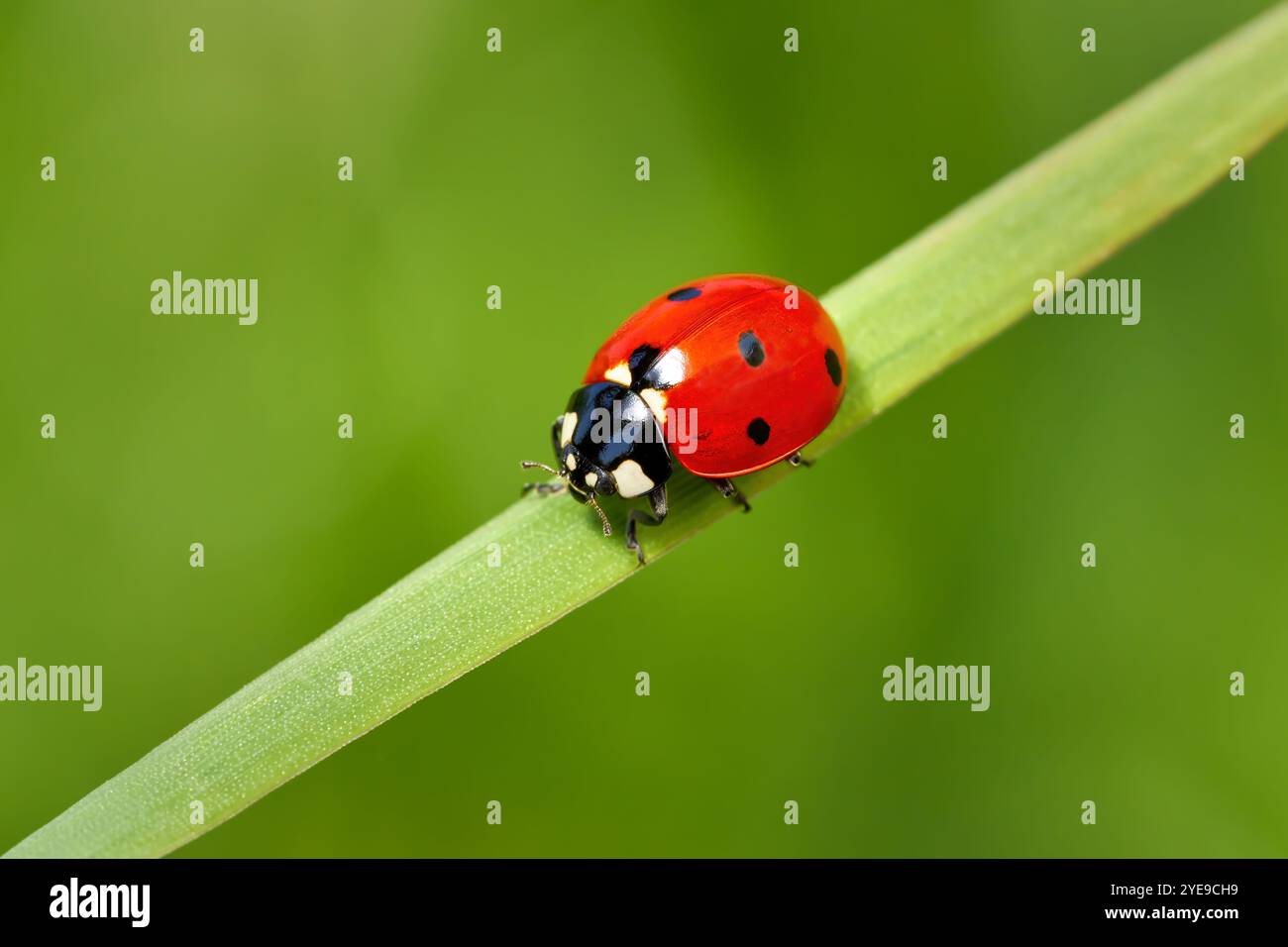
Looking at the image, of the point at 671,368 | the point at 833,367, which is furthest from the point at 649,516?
the point at 833,367

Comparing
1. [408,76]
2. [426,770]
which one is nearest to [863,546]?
[426,770]

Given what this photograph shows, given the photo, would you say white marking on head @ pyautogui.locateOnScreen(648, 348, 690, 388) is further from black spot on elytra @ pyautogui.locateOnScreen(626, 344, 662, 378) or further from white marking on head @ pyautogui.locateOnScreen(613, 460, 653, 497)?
white marking on head @ pyautogui.locateOnScreen(613, 460, 653, 497)

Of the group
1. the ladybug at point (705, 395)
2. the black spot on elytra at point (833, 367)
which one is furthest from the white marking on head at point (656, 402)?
the black spot on elytra at point (833, 367)

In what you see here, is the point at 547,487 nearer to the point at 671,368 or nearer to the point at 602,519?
the point at 602,519

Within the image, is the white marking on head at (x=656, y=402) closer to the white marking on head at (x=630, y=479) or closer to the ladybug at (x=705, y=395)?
the ladybug at (x=705, y=395)

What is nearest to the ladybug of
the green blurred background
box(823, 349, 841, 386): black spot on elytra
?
box(823, 349, 841, 386): black spot on elytra

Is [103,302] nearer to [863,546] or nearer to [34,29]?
[34,29]
